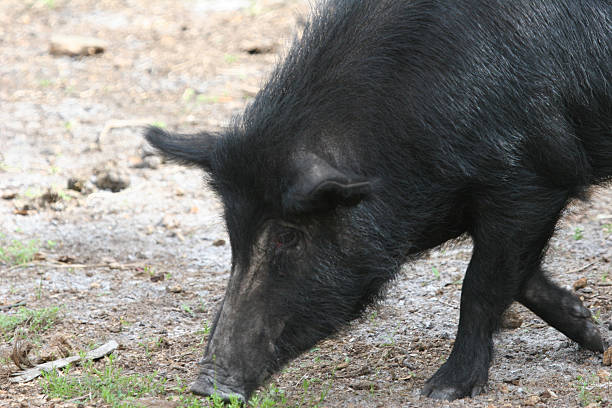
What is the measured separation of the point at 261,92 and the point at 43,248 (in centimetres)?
306

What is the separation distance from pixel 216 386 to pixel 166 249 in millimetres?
3043

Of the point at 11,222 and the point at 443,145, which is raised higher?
the point at 443,145

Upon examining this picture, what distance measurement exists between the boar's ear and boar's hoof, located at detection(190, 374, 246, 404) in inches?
42.7

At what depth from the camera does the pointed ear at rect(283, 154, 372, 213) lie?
3922mm

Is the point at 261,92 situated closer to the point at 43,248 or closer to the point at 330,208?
the point at 330,208

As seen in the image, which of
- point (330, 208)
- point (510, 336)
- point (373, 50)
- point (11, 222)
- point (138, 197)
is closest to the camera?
point (330, 208)

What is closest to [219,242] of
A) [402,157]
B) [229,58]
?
[402,157]

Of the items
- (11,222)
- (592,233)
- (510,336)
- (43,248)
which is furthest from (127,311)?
(592,233)

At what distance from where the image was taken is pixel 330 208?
165 inches

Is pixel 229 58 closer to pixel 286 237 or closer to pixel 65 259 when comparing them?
pixel 65 259

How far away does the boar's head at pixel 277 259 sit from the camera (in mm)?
4195

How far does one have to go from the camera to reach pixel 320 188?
3967mm

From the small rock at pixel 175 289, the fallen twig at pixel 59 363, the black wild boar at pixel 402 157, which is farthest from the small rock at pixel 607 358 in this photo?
the small rock at pixel 175 289

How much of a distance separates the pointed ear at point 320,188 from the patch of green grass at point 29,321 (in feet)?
7.33
